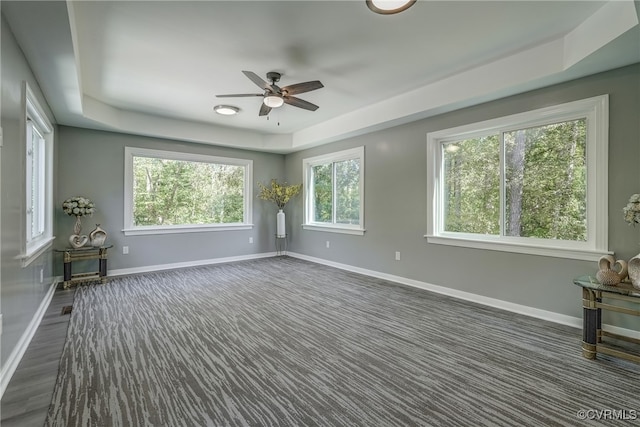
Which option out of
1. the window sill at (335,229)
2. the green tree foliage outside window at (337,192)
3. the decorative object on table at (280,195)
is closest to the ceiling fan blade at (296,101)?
the green tree foliage outside window at (337,192)

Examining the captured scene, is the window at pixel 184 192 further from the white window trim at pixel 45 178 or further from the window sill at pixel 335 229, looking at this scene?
the window sill at pixel 335 229

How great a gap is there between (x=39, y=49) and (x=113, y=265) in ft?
11.9

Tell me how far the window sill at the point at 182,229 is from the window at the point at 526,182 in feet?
13.2

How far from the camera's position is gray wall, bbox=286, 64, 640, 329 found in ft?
8.82

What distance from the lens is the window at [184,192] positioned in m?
5.30

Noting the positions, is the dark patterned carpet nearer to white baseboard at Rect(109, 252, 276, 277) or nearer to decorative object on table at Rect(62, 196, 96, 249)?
decorative object on table at Rect(62, 196, 96, 249)

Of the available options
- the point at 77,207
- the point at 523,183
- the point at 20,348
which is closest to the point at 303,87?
the point at 523,183

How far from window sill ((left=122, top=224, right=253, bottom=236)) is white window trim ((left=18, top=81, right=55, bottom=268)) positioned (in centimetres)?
118

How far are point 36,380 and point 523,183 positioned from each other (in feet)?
15.7

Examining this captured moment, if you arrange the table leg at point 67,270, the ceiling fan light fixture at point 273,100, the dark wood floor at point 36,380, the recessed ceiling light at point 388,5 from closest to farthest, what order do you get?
the dark wood floor at point 36,380
the recessed ceiling light at point 388,5
the ceiling fan light fixture at point 273,100
the table leg at point 67,270

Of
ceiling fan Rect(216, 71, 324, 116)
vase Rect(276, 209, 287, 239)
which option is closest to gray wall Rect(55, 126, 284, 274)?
vase Rect(276, 209, 287, 239)

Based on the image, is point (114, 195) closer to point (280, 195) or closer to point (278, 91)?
point (280, 195)

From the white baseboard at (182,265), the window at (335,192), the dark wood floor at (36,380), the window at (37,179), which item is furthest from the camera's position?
the window at (335,192)

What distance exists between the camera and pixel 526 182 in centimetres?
339
